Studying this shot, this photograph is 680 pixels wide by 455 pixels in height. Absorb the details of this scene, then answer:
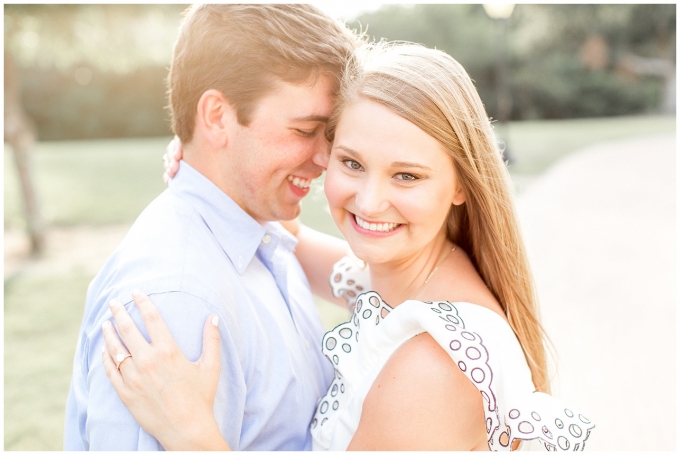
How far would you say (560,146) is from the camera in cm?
2412

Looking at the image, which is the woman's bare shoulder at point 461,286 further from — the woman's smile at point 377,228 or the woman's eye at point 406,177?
the woman's eye at point 406,177

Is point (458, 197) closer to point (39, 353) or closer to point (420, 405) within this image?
point (420, 405)

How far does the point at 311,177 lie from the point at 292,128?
264 millimetres

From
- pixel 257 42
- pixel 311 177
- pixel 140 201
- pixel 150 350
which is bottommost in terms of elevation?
pixel 140 201

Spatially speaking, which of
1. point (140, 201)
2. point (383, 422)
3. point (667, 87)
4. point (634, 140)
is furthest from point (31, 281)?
point (667, 87)

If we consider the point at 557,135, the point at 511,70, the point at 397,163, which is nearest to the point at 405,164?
the point at 397,163

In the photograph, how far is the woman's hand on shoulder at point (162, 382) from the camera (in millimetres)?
1736

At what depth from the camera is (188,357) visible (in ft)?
5.98

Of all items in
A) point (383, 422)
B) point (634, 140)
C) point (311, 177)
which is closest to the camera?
point (383, 422)

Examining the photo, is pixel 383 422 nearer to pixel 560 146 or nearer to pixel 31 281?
pixel 31 281

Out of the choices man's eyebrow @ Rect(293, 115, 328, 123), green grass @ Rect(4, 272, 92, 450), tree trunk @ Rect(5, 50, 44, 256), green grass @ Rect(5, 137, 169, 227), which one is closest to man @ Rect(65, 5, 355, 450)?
man's eyebrow @ Rect(293, 115, 328, 123)

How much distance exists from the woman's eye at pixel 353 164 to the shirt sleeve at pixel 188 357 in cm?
72

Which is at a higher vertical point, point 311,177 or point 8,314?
point 311,177

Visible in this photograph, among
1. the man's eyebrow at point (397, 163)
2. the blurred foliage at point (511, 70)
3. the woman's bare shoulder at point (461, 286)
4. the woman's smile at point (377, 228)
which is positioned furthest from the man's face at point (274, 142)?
the blurred foliage at point (511, 70)
